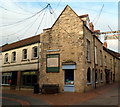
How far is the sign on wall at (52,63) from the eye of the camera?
17.7 m

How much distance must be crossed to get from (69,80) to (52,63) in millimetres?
2688

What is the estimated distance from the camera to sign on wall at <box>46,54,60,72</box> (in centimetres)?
1772

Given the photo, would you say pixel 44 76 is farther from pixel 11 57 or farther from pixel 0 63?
pixel 0 63

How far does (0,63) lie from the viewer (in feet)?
88.9

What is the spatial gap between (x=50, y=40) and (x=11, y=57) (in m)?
9.03

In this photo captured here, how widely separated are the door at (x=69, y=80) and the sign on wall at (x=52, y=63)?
45.4 inches

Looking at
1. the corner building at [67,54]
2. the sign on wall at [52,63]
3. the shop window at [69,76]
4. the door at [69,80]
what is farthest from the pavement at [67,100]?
the sign on wall at [52,63]

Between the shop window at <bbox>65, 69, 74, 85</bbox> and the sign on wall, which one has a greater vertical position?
the sign on wall

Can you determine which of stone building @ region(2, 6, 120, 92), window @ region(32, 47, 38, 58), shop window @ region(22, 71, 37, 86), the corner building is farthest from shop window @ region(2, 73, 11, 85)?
the corner building

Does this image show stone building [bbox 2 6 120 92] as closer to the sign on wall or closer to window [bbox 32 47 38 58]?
the sign on wall

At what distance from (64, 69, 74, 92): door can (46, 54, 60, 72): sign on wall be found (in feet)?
3.78

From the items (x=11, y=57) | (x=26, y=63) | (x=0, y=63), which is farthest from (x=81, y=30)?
(x=0, y=63)

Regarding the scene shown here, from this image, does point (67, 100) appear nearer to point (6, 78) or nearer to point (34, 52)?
point (34, 52)

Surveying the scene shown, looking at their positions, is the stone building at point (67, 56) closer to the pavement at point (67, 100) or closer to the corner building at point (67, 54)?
the corner building at point (67, 54)
